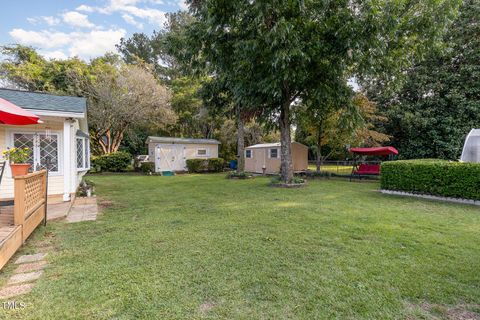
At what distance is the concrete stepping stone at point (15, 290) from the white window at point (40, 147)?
4.86 m

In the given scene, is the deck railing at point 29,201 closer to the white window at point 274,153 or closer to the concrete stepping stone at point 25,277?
the concrete stepping stone at point 25,277

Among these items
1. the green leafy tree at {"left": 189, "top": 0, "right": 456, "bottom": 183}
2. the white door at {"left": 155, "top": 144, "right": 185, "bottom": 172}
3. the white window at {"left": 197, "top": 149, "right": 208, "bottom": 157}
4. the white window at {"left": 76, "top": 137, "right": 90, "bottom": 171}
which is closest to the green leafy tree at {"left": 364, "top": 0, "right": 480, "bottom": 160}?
the green leafy tree at {"left": 189, "top": 0, "right": 456, "bottom": 183}

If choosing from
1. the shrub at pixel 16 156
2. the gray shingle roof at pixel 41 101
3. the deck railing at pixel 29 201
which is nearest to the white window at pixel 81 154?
the gray shingle roof at pixel 41 101

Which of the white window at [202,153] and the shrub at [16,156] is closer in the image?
the shrub at [16,156]

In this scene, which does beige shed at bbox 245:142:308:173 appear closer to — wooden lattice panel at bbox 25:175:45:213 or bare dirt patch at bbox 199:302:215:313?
wooden lattice panel at bbox 25:175:45:213

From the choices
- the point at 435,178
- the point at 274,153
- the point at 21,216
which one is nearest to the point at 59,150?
the point at 21,216

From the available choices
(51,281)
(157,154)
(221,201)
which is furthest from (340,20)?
(157,154)

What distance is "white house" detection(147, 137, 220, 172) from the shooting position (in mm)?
16734

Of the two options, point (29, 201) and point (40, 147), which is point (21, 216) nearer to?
point (29, 201)

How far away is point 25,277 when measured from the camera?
2.83 meters

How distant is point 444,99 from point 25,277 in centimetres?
1935

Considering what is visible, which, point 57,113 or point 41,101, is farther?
point 41,101

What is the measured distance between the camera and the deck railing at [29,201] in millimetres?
3570

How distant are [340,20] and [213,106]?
7592mm
